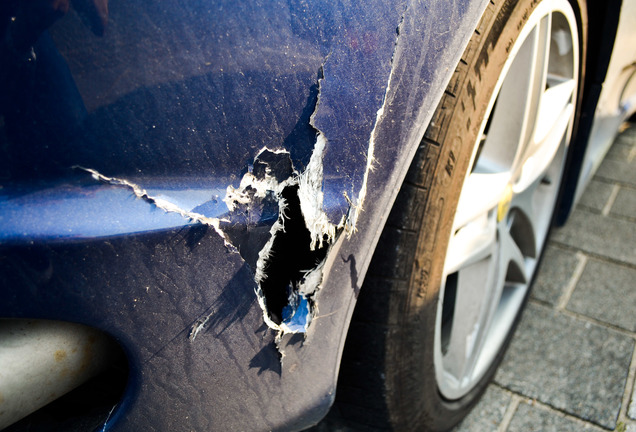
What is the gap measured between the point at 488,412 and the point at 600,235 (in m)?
1.12

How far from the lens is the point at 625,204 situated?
8.02 ft

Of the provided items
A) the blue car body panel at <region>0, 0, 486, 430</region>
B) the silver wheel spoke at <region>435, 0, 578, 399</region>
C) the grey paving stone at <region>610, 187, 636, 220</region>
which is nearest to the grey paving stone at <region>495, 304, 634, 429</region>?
the silver wheel spoke at <region>435, 0, 578, 399</region>

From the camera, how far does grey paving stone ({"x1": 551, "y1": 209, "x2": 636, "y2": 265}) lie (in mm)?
2123

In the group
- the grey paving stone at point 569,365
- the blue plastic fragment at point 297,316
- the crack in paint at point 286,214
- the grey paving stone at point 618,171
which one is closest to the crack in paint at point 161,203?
the crack in paint at point 286,214

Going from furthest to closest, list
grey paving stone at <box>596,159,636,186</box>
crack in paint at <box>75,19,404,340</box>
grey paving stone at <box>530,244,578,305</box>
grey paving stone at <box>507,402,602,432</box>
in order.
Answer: grey paving stone at <box>596,159,636,186</box>
grey paving stone at <box>530,244,578,305</box>
grey paving stone at <box>507,402,602,432</box>
crack in paint at <box>75,19,404,340</box>

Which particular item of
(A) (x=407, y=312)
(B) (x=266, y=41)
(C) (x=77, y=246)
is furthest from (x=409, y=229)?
(C) (x=77, y=246)

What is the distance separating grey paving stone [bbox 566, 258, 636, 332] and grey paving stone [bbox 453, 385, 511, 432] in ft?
1.63

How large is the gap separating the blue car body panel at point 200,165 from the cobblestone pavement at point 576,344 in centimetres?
90

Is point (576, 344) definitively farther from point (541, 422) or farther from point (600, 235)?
point (600, 235)

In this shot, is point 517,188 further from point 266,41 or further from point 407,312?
point 266,41

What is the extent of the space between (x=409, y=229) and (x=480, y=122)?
249 millimetres

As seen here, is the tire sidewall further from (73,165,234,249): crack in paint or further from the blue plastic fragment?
(73,165,234,249): crack in paint

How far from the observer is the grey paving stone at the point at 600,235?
6.97 ft

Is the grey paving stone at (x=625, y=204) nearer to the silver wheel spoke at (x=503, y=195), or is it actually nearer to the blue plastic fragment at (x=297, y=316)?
the silver wheel spoke at (x=503, y=195)
